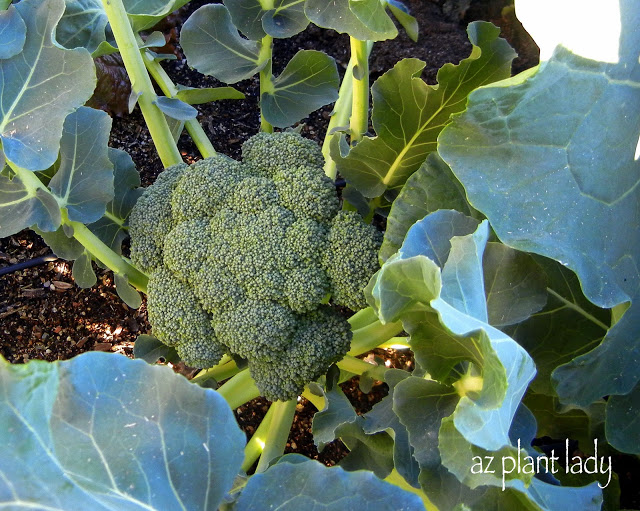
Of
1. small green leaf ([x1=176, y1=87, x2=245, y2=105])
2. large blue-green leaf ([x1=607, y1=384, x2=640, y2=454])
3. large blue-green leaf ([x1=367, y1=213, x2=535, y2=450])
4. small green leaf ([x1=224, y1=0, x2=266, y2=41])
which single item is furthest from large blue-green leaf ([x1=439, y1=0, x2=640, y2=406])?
small green leaf ([x1=176, y1=87, x2=245, y2=105])

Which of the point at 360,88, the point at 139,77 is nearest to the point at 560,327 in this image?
the point at 360,88

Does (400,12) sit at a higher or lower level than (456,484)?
higher

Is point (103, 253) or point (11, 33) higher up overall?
point (11, 33)

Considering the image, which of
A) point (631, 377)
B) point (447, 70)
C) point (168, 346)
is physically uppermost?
point (447, 70)

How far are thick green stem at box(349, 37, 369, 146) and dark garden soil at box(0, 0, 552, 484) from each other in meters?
0.53

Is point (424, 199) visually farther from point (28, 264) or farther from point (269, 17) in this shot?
point (28, 264)

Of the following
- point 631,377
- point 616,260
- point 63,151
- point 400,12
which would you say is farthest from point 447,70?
point 63,151

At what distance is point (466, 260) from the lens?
0.67 metres

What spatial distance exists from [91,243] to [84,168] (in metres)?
0.14

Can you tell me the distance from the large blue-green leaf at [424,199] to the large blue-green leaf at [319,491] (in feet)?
1.26

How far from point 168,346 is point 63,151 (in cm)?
41

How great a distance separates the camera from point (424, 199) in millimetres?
921

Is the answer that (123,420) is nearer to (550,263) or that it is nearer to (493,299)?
(493,299)

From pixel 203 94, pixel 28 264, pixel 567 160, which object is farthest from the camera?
pixel 28 264
